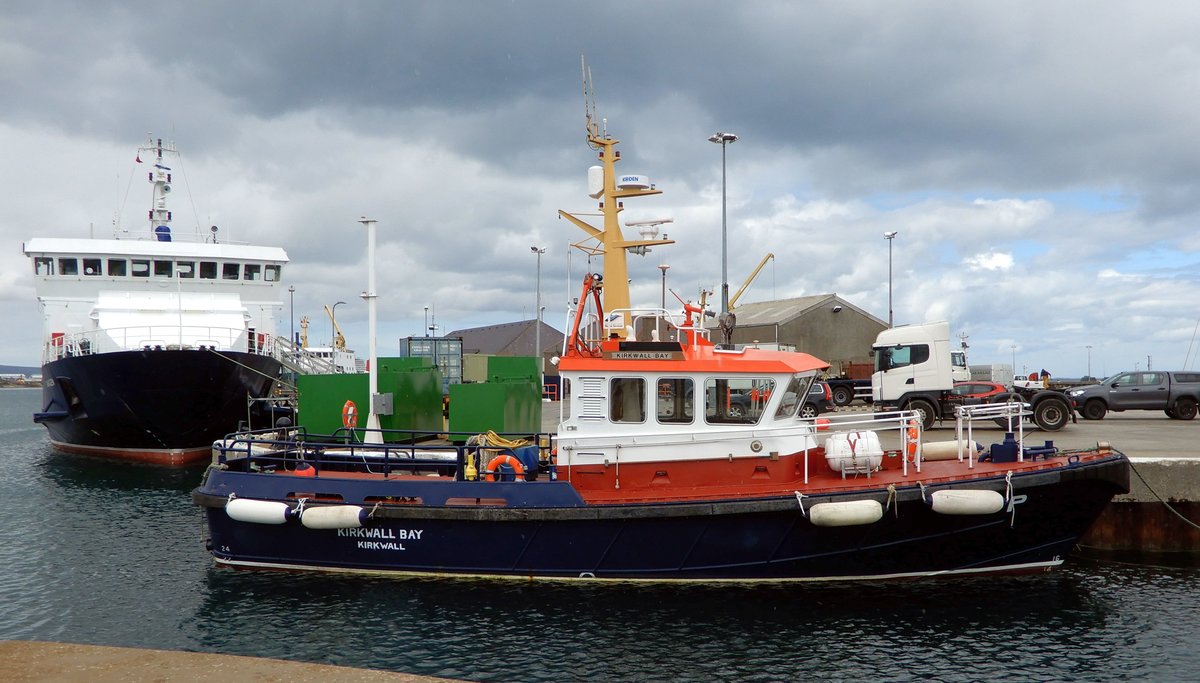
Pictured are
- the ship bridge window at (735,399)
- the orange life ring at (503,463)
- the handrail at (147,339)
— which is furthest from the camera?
the handrail at (147,339)

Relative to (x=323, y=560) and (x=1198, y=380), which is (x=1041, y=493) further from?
(x=1198, y=380)

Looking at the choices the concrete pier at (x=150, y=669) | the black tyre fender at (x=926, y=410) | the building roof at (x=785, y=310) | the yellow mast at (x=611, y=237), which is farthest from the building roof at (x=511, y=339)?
the concrete pier at (x=150, y=669)

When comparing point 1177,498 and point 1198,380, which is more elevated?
point 1198,380

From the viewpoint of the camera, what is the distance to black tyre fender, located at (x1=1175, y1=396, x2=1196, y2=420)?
18328mm

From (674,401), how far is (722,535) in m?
Result: 1.62

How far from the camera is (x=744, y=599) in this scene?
29.5 ft

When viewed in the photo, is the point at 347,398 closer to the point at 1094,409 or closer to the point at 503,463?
the point at 503,463

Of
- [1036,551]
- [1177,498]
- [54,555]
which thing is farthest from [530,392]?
[1177,498]

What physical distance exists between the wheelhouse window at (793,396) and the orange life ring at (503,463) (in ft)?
10.3

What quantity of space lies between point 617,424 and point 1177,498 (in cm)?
792

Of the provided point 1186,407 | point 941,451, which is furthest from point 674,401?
point 1186,407

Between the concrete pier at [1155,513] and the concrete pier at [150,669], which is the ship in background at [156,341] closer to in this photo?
the concrete pier at [150,669]

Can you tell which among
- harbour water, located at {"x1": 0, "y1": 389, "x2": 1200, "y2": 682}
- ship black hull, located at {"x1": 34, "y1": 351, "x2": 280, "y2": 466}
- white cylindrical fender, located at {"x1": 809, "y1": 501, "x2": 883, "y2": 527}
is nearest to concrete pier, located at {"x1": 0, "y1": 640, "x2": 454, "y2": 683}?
harbour water, located at {"x1": 0, "y1": 389, "x2": 1200, "y2": 682}

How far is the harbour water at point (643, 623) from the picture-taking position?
7461 millimetres
